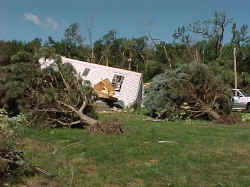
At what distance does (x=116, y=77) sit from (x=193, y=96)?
23.5 ft

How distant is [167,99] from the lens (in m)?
13.6

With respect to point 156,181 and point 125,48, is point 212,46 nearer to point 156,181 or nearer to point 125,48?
point 125,48

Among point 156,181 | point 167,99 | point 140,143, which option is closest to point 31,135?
point 140,143

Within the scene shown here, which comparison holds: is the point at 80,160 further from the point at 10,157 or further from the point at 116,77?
the point at 116,77

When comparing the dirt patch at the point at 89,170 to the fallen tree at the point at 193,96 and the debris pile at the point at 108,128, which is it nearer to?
the debris pile at the point at 108,128

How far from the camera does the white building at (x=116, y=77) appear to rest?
18.8 m

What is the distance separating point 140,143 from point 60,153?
6.38 feet

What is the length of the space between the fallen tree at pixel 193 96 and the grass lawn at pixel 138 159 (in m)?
5.17

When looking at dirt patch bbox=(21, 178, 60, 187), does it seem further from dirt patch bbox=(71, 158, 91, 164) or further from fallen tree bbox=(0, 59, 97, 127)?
fallen tree bbox=(0, 59, 97, 127)

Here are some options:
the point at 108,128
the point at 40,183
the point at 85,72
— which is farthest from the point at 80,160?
the point at 85,72

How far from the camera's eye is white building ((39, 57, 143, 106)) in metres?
18.8

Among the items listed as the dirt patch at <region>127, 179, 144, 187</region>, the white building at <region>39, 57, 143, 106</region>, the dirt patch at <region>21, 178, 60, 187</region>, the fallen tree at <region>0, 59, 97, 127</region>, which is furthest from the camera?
the white building at <region>39, 57, 143, 106</region>

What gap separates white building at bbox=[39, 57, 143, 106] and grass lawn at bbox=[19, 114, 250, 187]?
35.9ft

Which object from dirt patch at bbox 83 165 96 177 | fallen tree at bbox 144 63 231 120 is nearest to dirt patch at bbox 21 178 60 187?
dirt patch at bbox 83 165 96 177
